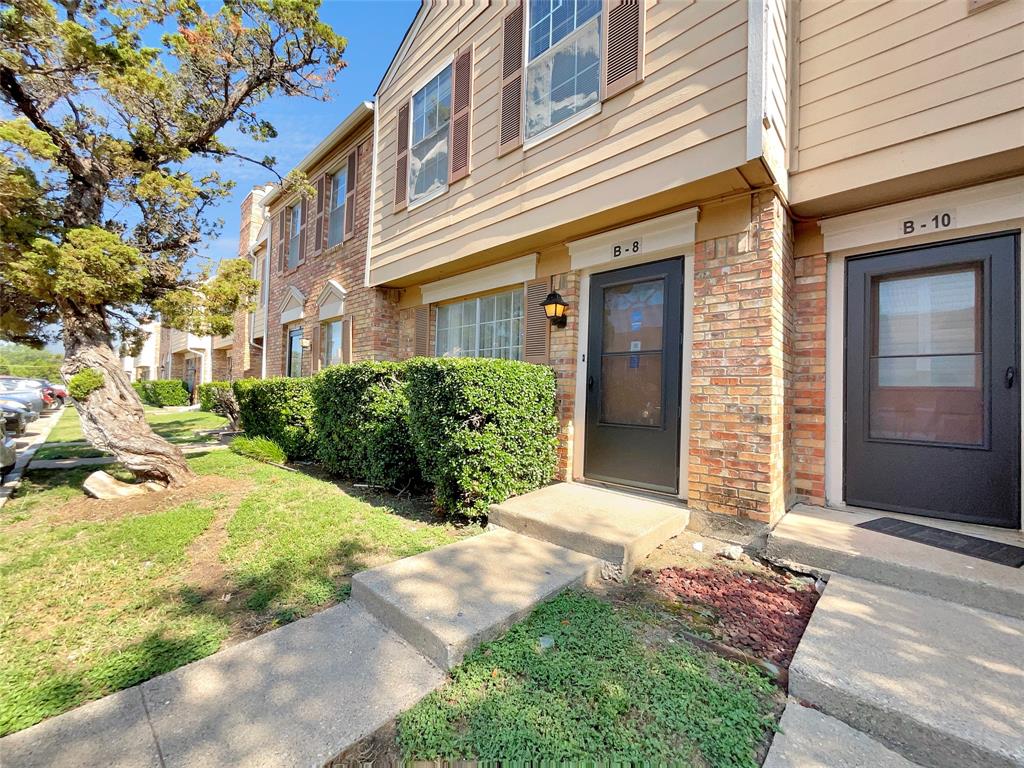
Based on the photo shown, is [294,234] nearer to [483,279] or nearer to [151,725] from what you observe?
[483,279]

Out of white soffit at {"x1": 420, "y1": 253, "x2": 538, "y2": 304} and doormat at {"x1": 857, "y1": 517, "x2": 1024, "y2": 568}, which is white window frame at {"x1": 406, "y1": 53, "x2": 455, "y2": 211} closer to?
white soffit at {"x1": 420, "y1": 253, "x2": 538, "y2": 304}

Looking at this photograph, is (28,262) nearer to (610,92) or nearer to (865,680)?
(610,92)

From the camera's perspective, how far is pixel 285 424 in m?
6.72

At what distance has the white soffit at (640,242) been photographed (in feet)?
12.5

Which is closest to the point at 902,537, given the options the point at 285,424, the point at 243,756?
the point at 243,756

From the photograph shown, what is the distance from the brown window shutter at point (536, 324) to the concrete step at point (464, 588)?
2255mm

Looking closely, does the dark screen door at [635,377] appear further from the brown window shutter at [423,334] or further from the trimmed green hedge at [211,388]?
the trimmed green hedge at [211,388]

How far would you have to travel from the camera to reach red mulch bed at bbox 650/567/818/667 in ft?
7.43

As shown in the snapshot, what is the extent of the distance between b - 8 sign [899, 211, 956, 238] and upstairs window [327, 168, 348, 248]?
8240mm

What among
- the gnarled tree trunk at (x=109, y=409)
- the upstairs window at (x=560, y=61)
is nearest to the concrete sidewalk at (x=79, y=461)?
the gnarled tree trunk at (x=109, y=409)

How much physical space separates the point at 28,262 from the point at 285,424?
3440mm

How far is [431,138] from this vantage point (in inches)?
243

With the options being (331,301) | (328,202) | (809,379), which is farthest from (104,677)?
(328,202)

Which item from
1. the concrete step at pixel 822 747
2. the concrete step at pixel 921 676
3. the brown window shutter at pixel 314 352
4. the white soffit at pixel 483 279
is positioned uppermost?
the white soffit at pixel 483 279
